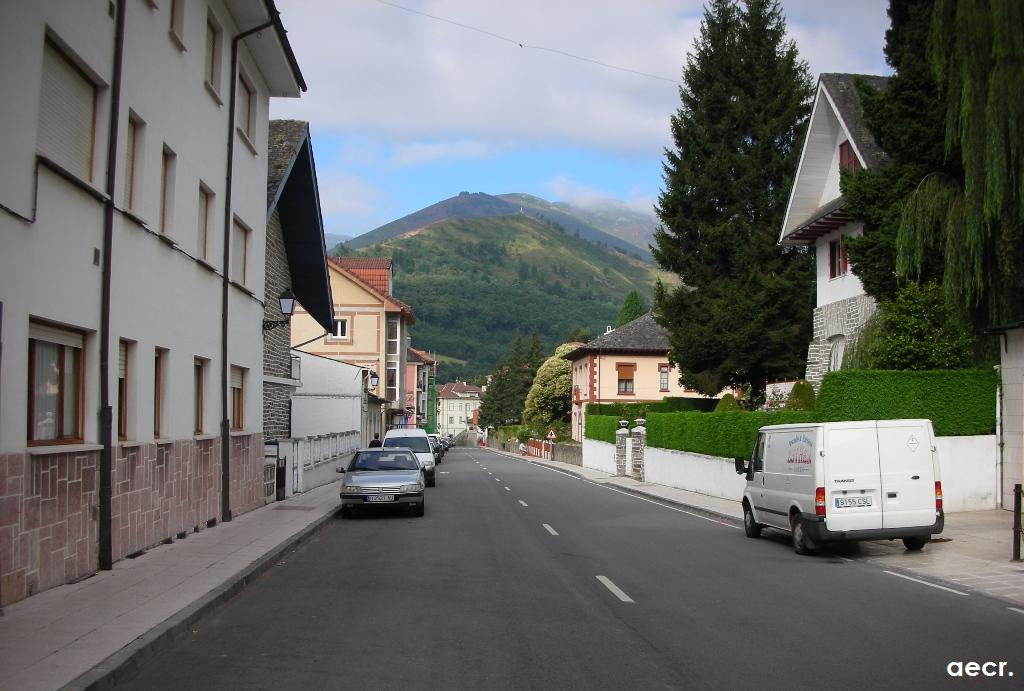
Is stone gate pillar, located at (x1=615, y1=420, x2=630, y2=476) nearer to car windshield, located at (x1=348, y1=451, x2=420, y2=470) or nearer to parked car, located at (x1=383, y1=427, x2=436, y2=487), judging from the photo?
parked car, located at (x1=383, y1=427, x2=436, y2=487)

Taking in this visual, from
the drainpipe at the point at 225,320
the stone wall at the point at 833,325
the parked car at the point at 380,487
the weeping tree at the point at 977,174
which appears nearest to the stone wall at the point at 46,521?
the drainpipe at the point at 225,320

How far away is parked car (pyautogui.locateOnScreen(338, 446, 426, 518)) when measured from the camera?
793 inches

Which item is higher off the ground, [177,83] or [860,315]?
[177,83]

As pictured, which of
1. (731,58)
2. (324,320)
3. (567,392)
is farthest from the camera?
(567,392)

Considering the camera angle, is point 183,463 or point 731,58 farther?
point 731,58

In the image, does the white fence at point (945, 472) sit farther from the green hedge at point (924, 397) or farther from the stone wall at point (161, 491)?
the stone wall at point (161, 491)

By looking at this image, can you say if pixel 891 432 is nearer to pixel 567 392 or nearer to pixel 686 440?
pixel 686 440

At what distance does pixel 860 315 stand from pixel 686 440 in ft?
24.6

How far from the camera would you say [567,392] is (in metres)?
84.2

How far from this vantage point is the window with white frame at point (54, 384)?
9.77 meters

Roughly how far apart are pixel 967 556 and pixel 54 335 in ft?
40.8

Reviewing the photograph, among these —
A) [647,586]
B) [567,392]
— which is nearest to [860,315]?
[647,586]

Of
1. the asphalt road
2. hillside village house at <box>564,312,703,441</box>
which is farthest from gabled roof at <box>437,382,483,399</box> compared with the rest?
the asphalt road

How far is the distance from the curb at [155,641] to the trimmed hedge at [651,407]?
25043 millimetres
